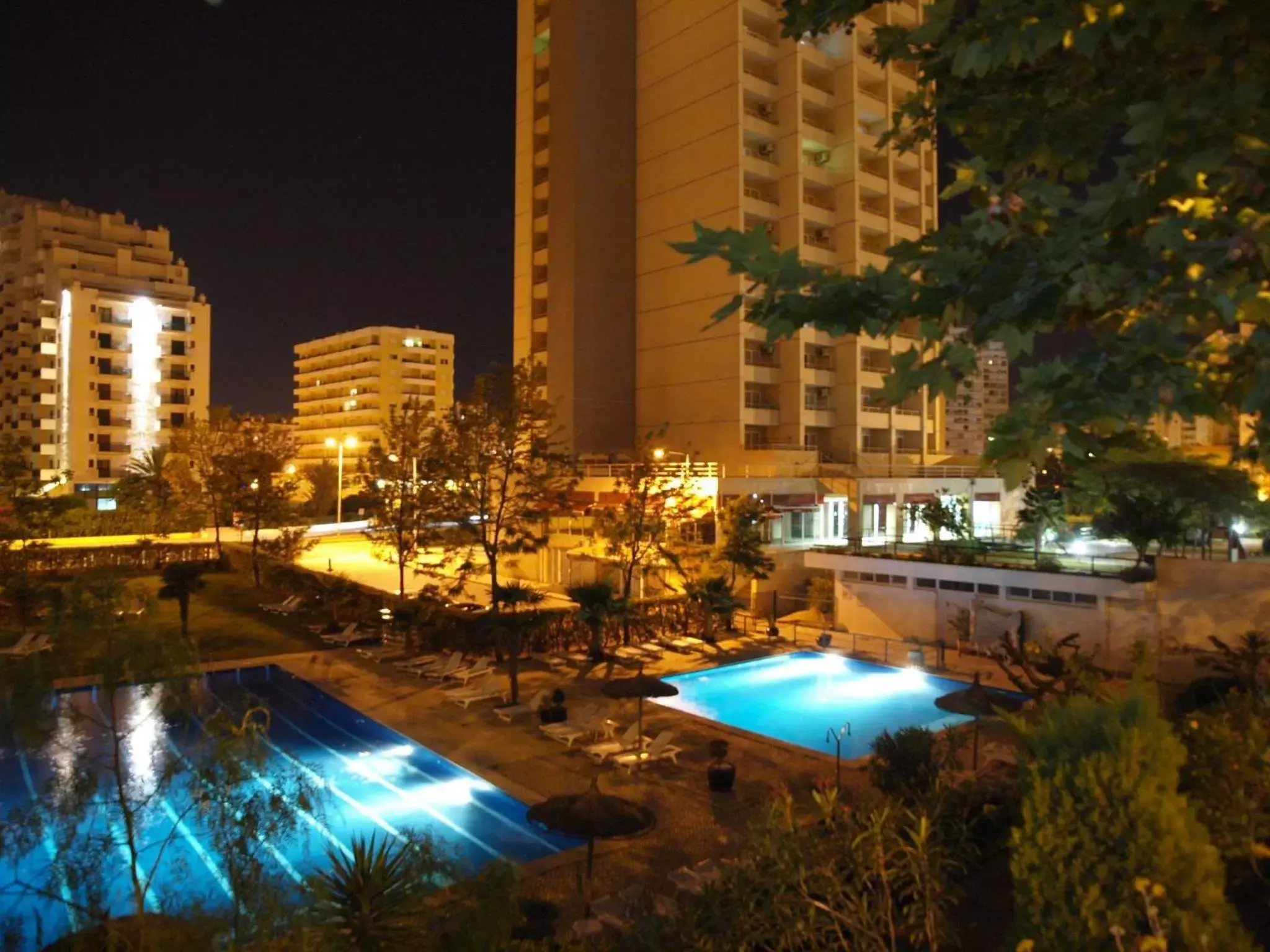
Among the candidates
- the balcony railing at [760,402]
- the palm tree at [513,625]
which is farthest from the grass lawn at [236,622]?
the balcony railing at [760,402]

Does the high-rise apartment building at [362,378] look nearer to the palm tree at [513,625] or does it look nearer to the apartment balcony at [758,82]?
the apartment balcony at [758,82]

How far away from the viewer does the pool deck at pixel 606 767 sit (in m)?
10.4

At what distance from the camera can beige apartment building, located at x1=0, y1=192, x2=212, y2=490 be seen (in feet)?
203

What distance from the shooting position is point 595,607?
2166 cm

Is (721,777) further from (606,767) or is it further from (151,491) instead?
(151,491)

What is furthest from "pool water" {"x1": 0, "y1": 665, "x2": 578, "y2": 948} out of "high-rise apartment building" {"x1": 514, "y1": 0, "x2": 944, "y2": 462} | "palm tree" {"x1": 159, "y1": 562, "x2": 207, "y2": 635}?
"high-rise apartment building" {"x1": 514, "y1": 0, "x2": 944, "y2": 462}

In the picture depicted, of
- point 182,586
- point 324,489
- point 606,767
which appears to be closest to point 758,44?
point 182,586

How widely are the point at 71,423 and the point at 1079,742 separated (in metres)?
70.0

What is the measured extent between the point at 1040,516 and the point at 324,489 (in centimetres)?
5373

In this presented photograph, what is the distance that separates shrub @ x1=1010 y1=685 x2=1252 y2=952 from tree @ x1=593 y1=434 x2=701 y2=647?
18.6m

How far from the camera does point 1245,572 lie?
753 inches

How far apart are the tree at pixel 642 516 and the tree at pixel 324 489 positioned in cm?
4193

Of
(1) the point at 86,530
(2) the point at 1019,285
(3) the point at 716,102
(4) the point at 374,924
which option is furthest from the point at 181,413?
(2) the point at 1019,285

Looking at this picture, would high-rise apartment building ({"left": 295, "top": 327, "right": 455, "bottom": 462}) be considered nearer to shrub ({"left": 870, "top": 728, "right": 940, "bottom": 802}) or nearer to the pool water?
the pool water
